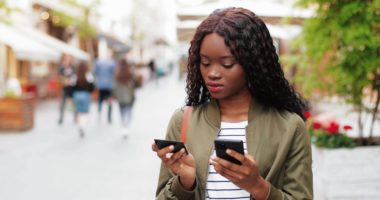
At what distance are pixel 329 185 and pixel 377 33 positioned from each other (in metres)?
1.80

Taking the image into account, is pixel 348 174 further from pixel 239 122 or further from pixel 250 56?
pixel 250 56

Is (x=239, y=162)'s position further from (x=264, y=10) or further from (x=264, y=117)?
(x=264, y=10)


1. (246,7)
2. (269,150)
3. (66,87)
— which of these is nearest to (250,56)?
(269,150)

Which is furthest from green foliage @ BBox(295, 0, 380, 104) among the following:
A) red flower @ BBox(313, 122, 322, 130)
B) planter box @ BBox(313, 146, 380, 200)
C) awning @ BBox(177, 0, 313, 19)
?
planter box @ BBox(313, 146, 380, 200)

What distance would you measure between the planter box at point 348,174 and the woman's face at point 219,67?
4345 millimetres

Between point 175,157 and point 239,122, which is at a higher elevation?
point 239,122

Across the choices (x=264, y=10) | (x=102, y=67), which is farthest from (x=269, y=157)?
(x=102, y=67)

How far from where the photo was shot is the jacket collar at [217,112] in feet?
7.19

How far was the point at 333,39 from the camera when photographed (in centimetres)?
679

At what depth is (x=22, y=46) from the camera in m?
18.8

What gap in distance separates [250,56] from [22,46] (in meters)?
17.6

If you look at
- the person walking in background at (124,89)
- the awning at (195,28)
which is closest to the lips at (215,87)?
the awning at (195,28)

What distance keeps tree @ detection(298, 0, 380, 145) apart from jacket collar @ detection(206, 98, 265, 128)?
430cm

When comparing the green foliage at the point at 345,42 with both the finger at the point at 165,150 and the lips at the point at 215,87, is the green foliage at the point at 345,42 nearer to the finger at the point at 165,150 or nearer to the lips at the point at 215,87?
the lips at the point at 215,87
